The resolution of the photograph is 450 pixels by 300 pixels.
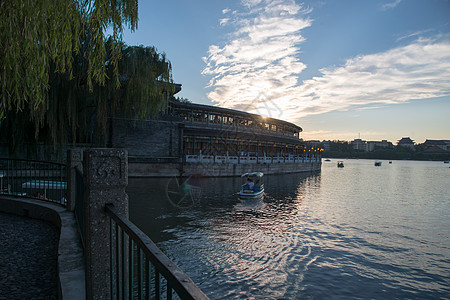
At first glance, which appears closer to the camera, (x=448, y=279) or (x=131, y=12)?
(x=131, y=12)

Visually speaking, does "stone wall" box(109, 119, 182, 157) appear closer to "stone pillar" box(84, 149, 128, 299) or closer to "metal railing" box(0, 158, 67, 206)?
"metal railing" box(0, 158, 67, 206)

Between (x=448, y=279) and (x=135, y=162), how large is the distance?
24571mm

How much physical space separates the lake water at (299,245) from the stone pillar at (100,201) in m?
5.10

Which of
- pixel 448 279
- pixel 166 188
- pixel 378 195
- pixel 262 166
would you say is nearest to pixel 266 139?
pixel 262 166

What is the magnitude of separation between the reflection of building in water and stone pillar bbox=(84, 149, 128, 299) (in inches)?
1012

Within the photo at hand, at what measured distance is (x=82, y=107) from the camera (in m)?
15.9

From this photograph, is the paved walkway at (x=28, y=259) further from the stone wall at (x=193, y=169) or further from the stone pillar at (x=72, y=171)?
the stone wall at (x=193, y=169)

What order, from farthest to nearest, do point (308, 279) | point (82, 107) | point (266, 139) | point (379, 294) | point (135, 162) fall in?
point (266, 139) < point (135, 162) < point (82, 107) < point (308, 279) < point (379, 294)

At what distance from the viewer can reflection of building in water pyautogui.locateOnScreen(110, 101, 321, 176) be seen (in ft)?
93.6

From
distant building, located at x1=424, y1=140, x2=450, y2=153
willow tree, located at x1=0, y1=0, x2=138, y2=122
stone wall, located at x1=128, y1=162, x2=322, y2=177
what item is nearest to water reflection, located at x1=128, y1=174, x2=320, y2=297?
willow tree, located at x1=0, y1=0, x2=138, y2=122

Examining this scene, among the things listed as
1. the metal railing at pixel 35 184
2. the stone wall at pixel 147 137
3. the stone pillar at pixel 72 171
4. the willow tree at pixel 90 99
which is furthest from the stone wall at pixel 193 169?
the stone pillar at pixel 72 171

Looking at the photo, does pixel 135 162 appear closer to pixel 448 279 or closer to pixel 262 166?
pixel 262 166

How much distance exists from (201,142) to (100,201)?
115 ft

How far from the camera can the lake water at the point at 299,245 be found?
318 inches
